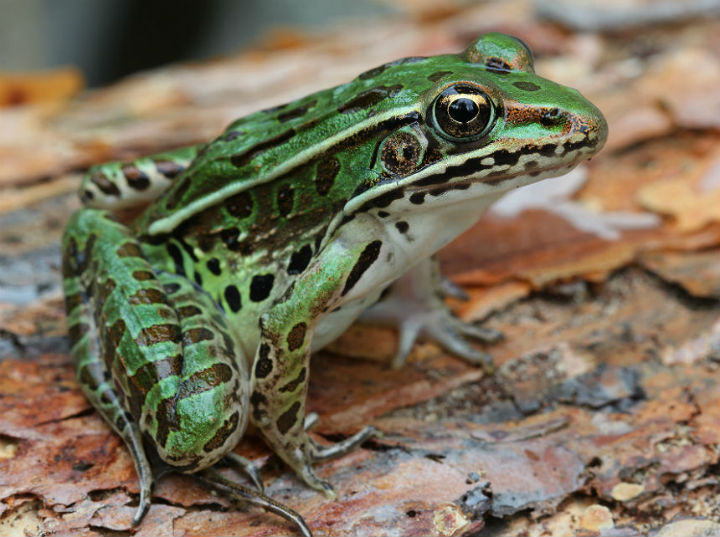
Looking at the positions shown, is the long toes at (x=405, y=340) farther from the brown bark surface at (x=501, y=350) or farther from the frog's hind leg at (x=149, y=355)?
the frog's hind leg at (x=149, y=355)

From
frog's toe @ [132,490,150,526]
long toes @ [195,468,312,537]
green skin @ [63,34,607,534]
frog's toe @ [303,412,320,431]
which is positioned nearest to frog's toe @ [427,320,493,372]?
green skin @ [63,34,607,534]

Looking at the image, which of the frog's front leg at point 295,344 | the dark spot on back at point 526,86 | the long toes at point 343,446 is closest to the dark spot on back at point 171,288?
the frog's front leg at point 295,344

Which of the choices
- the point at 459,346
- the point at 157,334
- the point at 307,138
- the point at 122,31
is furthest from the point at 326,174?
the point at 122,31

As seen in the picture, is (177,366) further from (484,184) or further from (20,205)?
(20,205)

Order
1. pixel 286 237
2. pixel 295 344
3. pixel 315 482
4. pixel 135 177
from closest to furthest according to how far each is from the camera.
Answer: pixel 295 344 → pixel 315 482 → pixel 286 237 → pixel 135 177

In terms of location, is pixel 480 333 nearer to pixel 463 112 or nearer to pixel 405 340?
pixel 405 340
